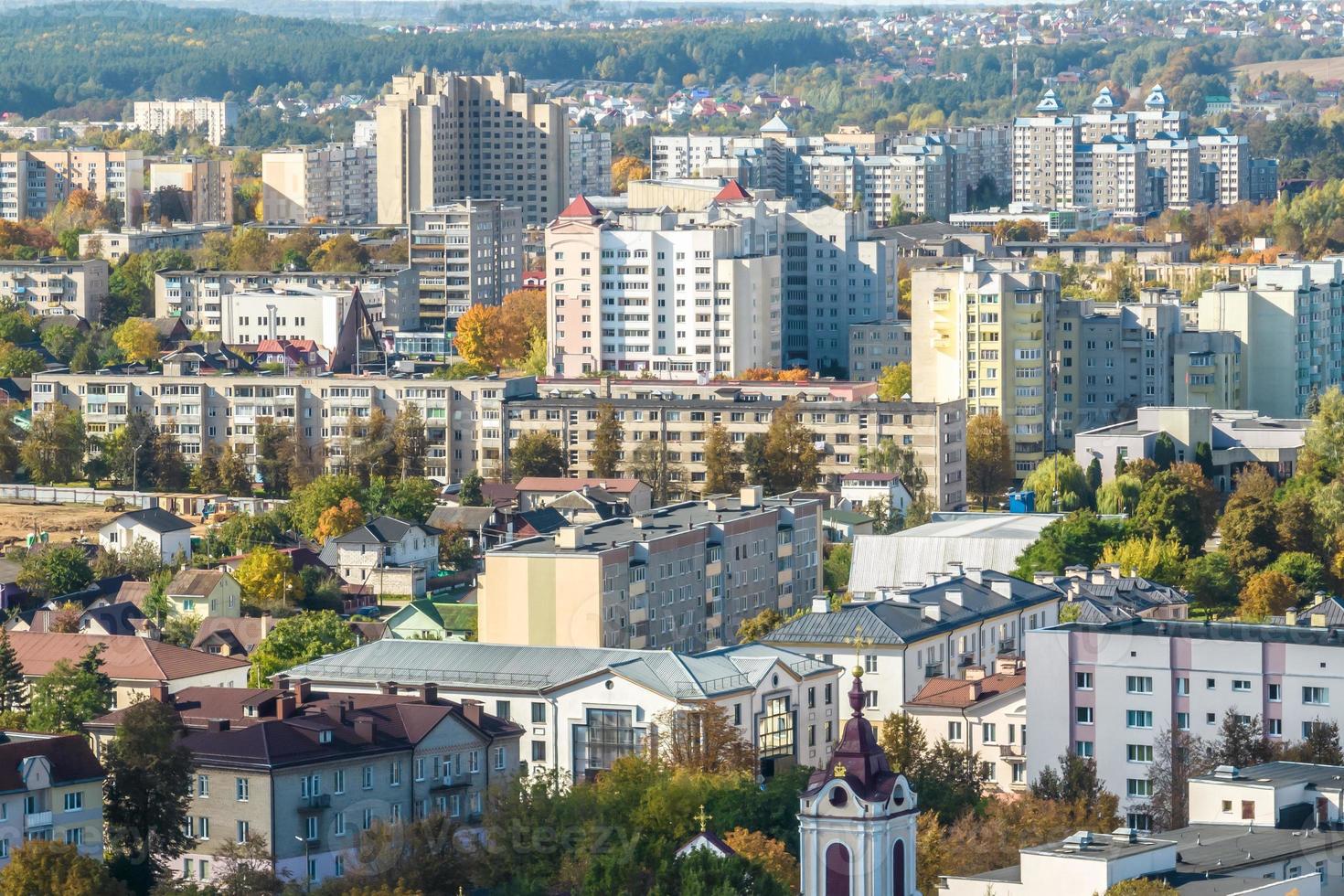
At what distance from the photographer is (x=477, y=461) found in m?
45.1

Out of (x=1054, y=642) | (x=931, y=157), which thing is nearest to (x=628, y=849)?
(x=1054, y=642)

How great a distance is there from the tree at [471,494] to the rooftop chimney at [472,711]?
18462 millimetres

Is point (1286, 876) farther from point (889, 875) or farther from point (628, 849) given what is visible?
point (628, 849)

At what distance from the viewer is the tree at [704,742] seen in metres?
22.2

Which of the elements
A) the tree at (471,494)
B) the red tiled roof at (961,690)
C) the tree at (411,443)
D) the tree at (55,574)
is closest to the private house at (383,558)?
the tree at (55,574)

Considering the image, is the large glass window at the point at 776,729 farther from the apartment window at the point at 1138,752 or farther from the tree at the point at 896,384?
the tree at the point at 896,384

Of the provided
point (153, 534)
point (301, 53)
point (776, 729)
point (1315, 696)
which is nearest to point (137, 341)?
point (153, 534)

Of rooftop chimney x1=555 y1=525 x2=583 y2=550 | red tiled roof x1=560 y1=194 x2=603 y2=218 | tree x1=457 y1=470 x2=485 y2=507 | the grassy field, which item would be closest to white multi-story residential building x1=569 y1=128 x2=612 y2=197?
red tiled roof x1=560 y1=194 x2=603 y2=218

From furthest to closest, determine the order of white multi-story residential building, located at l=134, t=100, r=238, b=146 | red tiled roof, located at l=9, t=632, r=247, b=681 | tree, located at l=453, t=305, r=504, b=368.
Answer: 1. white multi-story residential building, located at l=134, t=100, r=238, b=146
2. tree, located at l=453, t=305, r=504, b=368
3. red tiled roof, located at l=9, t=632, r=247, b=681

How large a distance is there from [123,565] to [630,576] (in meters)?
9.76

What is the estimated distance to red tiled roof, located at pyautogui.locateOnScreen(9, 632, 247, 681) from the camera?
28.1 metres

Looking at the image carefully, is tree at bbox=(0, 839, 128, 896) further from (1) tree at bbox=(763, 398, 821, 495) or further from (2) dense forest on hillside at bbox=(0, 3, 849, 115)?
(2) dense forest on hillside at bbox=(0, 3, 849, 115)

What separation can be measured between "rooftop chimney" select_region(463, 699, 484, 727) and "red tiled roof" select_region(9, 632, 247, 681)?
17.4ft

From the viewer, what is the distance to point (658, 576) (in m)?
29.7
